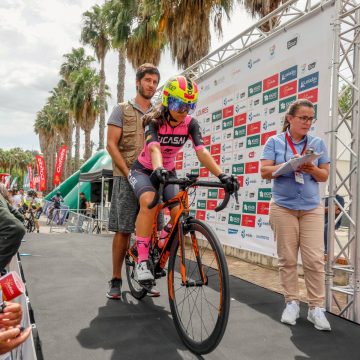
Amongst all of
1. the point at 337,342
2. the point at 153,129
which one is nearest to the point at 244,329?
the point at 337,342

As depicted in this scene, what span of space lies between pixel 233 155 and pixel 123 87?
1411 centimetres

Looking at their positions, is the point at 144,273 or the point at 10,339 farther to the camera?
the point at 144,273

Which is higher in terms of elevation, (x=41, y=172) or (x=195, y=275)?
(x=41, y=172)

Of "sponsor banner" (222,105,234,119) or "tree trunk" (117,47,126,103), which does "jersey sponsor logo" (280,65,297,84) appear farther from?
"tree trunk" (117,47,126,103)

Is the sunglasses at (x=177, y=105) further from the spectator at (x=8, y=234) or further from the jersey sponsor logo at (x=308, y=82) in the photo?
the jersey sponsor logo at (x=308, y=82)

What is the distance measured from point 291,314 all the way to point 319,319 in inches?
8.3

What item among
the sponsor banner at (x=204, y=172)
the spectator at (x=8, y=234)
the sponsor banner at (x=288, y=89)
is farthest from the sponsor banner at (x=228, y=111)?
the spectator at (x=8, y=234)

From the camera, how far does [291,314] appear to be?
9.53ft

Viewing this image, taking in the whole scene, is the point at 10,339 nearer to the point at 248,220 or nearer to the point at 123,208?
the point at 123,208

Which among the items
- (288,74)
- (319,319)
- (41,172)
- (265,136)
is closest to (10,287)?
(319,319)

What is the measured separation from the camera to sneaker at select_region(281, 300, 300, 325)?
288 centimetres

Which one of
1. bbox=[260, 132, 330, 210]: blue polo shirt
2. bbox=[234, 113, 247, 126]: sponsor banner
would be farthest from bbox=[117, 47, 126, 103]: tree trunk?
bbox=[260, 132, 330, 210]: blue polo shirt

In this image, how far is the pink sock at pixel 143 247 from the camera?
9.01 ft

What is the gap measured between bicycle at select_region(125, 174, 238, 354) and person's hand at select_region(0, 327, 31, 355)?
1.11 metres
